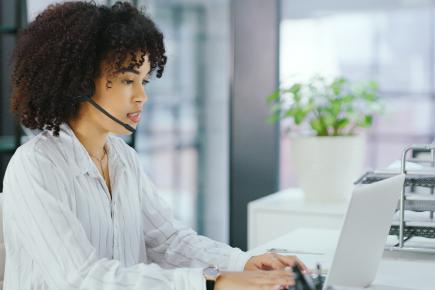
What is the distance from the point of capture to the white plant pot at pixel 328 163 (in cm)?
303

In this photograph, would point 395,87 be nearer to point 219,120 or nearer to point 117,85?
point 219,120

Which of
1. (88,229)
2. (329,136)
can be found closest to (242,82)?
(329,136)

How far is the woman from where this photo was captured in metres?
1.38

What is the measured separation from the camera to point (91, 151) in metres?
1.69

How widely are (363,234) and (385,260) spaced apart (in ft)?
1.39

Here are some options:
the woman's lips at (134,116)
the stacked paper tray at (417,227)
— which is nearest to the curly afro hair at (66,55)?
the woman's lips at (134,116)

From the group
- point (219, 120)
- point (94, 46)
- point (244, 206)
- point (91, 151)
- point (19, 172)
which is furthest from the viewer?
point (219, 120)

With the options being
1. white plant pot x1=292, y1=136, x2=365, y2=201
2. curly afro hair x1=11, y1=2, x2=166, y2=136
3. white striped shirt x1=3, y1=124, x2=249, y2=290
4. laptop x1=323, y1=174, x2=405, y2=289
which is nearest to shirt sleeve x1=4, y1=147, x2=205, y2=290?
white striped shirt x1=3, y1=124, x2=249, y2=290

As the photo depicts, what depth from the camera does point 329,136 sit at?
3064mm

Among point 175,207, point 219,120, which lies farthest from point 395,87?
point 175,207

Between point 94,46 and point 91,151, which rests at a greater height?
point 94,46

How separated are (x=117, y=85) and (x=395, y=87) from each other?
6195mm

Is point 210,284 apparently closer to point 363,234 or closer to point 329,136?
point 363,234

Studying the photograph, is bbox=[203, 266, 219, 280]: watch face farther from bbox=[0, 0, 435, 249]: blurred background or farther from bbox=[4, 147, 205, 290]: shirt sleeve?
bbox=[0, 0, 435, 249]: blurred background
